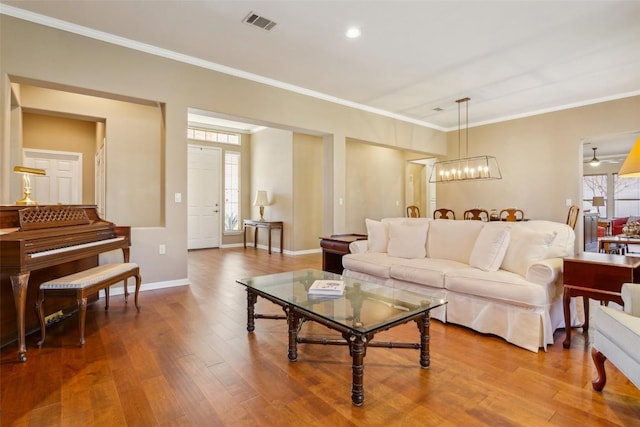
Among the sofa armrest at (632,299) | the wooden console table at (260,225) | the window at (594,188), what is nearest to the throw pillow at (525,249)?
the sofa armrest at (632,299)

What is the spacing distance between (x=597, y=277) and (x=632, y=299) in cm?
56

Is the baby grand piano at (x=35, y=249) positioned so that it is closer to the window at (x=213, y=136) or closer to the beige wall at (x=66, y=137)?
the beige wall at (x=66, y=137)

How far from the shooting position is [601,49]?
3.82m

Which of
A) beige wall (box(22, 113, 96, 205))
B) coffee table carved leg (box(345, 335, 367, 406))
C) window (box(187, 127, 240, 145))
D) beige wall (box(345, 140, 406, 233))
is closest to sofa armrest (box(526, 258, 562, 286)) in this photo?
coffee table carved leg (box(345, 335, 367, 406))

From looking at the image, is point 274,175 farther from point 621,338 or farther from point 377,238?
point 621,338

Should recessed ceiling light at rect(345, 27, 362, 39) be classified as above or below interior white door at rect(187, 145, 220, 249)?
above

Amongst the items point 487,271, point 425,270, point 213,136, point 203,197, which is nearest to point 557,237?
point 487,271

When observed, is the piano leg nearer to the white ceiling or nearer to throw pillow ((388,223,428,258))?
the white ceiling

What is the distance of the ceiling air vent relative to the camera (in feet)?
10.5

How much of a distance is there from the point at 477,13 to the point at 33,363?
4.55 meters

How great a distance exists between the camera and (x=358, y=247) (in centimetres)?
402

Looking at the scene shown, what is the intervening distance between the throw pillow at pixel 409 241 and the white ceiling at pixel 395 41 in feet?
6.90

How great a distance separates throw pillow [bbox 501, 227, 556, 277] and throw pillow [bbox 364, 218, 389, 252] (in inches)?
54.2

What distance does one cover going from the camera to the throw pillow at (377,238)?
3.95 m
